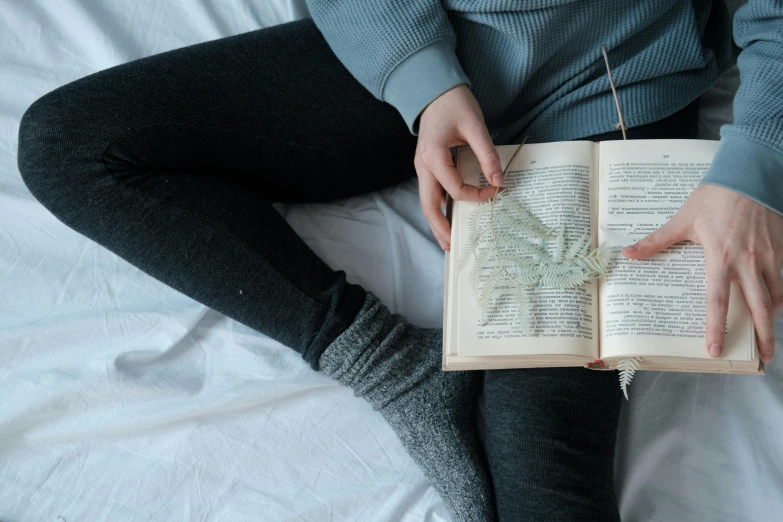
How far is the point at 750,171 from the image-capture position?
61 centimetres

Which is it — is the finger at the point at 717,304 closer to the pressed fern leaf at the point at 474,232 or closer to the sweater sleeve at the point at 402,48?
the pressed fern leaf at the point at 474,232

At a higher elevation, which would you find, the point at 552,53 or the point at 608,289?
the point at 552,53

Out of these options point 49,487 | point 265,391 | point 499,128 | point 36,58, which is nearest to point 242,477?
point 265,391

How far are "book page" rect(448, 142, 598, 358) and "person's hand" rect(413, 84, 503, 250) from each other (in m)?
0.02

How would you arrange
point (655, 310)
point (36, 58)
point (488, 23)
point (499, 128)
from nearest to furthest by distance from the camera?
1. point (655, 310)
2. point (488, 23)
3. point (499, 128)
4. point (36, 58)

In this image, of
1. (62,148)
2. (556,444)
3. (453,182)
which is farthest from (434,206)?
(62,148)

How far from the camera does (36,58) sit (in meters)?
0.94

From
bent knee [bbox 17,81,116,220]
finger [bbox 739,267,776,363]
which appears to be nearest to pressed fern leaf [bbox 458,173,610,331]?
finger [bbox 739,267,776,363]

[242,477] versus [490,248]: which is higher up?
[490,248]

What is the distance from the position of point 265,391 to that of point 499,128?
42cm

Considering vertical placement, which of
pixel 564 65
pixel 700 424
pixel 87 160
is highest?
pixel 564 65

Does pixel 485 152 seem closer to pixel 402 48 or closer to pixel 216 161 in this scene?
Answer: pixel 402 48

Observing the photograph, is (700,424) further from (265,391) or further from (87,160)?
(87,160)

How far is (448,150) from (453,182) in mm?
42
